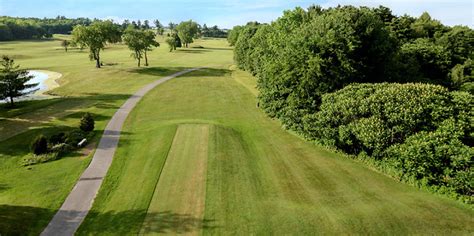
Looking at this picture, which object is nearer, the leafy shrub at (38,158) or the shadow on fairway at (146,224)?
the shadow on fairway at (146,224)

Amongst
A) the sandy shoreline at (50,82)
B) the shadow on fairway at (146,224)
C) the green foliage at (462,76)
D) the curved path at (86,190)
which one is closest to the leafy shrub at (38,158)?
the curved path at (86,190)

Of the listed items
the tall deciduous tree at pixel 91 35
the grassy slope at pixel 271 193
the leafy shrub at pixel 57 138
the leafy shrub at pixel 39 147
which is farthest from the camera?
the tall deciduous tree at pixel 91 35

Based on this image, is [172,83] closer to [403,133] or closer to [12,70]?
[12,70]

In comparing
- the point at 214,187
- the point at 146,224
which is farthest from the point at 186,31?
the point at 146,224

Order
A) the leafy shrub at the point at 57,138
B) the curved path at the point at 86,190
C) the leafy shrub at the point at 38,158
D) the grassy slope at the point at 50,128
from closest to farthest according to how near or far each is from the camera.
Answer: the curved path at the point at 86,190, the grassy slope at the point at 50,128, the leafy shrub at the point at 38,158, the leafy shrub at the point at 57,138

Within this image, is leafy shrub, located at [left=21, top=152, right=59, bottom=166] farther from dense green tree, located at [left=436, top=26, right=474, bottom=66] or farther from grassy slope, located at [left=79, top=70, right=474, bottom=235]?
dense green tree, located at [left=436, top=26, right=474, bottom=66]

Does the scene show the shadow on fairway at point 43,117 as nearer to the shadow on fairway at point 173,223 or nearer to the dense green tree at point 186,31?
the shadow on fairway at point 173,223

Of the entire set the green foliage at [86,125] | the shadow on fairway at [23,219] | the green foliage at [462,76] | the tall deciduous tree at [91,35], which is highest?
the tall deciduous tree at [91,35]

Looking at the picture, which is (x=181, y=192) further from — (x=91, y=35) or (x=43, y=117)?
(x=91, y=35)
